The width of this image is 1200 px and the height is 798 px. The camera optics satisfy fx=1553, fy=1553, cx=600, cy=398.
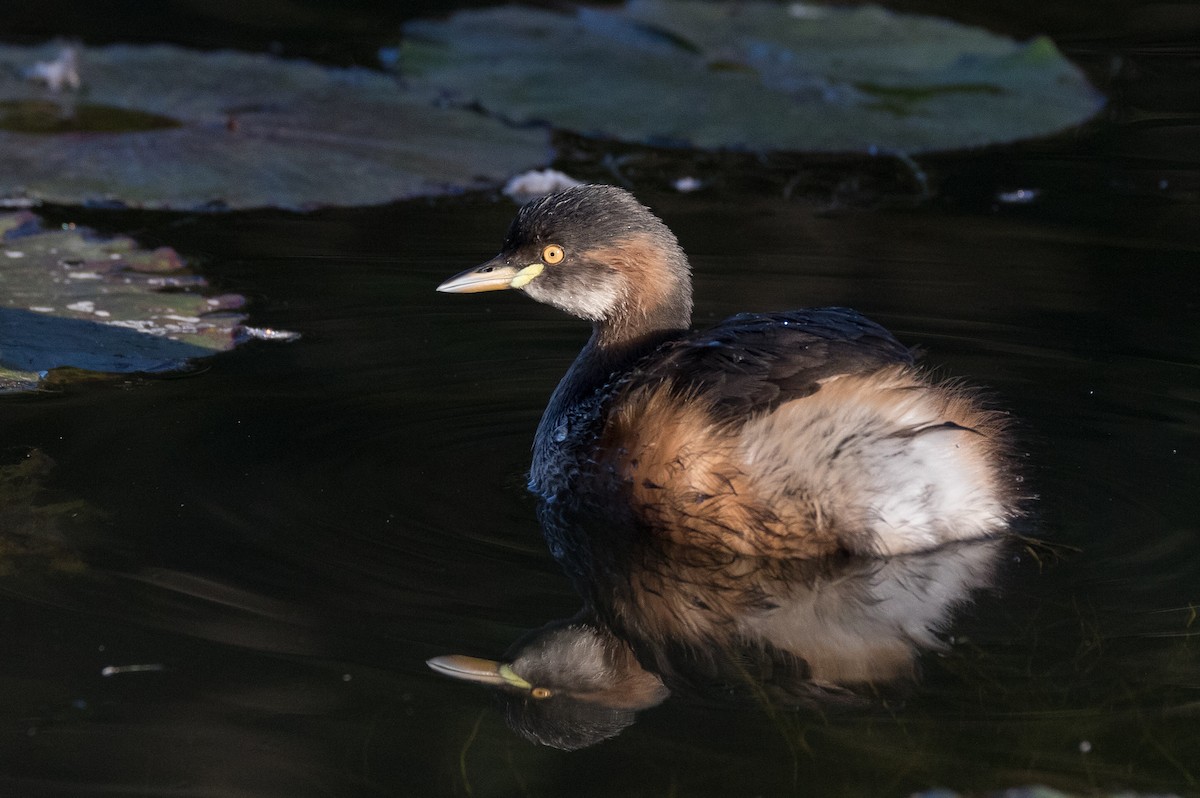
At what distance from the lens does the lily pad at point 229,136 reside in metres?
6.61

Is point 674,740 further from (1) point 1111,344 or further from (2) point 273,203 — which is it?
(2) point 273,203

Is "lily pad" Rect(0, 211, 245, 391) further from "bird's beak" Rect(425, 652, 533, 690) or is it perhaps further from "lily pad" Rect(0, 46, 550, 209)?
"bird's beak" Rect(425, 652, 533, 690)

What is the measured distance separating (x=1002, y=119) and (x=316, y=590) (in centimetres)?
536

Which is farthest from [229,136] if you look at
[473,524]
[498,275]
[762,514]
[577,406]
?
[762,514]

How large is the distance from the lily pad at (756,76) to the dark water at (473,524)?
0.49 meters

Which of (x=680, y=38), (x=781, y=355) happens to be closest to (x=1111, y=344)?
(x=781, y=355)

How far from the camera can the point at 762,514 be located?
13.2ft

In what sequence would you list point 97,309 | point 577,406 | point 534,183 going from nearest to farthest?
point 577,406 → point 97,309 → point 534,183

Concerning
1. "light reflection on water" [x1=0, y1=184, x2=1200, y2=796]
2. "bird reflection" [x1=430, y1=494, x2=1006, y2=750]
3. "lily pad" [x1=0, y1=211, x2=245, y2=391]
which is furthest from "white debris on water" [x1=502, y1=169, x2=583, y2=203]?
"bird reflection" [x1=430, y1=494, x2=1006, y2=750]

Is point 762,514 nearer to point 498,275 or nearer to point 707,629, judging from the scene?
point 707,629

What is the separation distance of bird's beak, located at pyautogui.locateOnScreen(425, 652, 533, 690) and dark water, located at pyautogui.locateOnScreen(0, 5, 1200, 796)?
56 mm

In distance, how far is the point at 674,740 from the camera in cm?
303

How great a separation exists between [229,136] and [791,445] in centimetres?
416

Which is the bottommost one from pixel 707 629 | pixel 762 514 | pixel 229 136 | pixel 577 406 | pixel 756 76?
pixel 707 629
